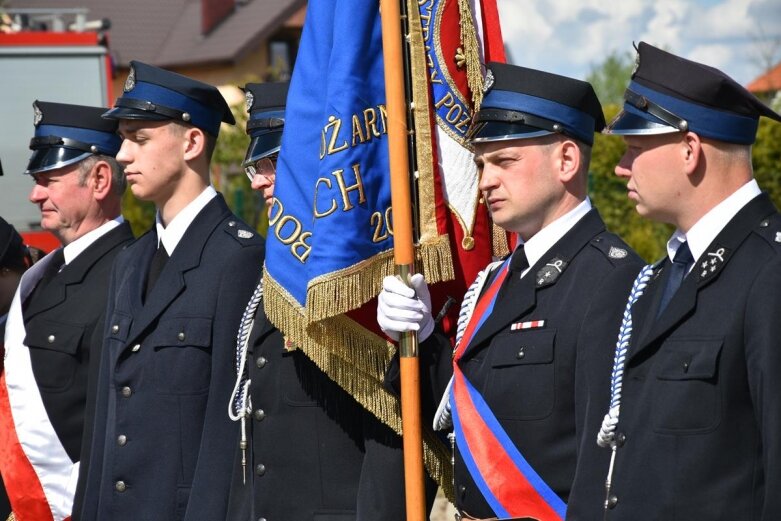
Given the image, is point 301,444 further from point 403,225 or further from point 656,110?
point 656,110

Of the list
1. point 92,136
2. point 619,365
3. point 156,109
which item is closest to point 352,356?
point 619,365

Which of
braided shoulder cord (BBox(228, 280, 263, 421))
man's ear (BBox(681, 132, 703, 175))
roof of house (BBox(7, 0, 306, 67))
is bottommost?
braided shoulder cord (BBox(228, 280, 263, 421))

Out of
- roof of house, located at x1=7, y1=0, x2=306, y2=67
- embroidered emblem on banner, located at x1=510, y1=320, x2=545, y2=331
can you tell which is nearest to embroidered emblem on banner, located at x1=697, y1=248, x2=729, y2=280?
embroidered emblem on banner, located at x1=510, y1=320, x2=545, y2=331

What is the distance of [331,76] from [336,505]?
51.2 inches

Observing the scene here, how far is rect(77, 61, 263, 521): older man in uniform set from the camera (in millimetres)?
4160

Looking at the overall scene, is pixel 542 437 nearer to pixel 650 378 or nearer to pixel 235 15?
pixel 650 378

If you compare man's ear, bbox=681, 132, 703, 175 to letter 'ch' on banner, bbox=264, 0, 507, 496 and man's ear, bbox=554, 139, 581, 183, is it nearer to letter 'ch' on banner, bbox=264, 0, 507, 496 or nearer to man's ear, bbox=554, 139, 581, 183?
man's ear, bbox=554, 139, 581, 183

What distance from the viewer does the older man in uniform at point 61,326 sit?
4.94 metres

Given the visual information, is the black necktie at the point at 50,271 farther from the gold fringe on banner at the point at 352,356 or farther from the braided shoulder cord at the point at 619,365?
the braided shoulder cord at the point at 619,365

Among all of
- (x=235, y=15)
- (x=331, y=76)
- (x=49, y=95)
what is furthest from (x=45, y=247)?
(x=235, y=15)

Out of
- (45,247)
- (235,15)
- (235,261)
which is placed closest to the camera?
(235,261)

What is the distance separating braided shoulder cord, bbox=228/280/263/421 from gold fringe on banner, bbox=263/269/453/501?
0.23 meters

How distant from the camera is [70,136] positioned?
537cm

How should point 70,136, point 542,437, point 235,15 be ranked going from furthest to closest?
point 235,15, point 70,136, point 542,437
